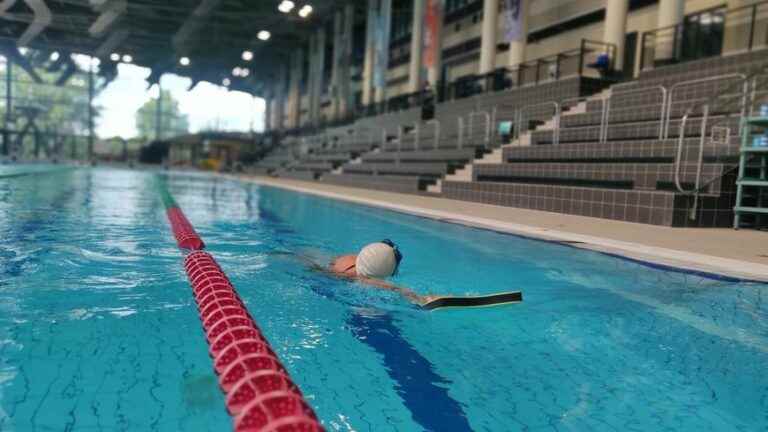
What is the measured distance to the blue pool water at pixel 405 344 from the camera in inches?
76.3

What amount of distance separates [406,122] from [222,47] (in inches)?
688

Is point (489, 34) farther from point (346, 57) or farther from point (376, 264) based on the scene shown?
point (376, 264)

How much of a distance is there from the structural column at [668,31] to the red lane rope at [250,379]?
40.2 feet

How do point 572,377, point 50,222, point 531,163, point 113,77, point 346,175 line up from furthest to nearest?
1. point 113,77
2. point 346,175
3. point 531,163
4. point 50,222
5. point 572,377

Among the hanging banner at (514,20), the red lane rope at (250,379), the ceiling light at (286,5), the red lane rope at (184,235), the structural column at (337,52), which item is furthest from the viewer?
the structural column at (337,52)

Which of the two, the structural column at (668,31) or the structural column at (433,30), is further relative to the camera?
the structural column at (433,30)

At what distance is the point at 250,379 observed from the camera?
154 cm

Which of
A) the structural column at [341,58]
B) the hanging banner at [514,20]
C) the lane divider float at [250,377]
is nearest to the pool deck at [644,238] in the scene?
the lane divider float at [250,377]

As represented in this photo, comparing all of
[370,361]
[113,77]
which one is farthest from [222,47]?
[370,361]

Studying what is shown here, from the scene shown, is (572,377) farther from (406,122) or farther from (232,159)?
(232,159)

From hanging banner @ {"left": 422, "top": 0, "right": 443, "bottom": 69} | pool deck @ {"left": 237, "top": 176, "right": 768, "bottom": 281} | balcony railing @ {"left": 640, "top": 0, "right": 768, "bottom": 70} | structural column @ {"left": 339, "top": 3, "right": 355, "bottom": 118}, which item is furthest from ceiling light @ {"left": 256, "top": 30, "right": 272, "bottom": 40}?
pool deck @ {"left": 237, "top": 176, "right": 768, "bottom": 281}

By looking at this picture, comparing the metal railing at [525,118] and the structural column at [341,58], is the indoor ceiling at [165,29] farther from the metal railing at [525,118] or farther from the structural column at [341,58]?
the metal railing at [525,118]

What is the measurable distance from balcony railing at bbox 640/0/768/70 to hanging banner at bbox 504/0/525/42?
4089 mm

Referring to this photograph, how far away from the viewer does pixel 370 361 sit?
96.4 inches
